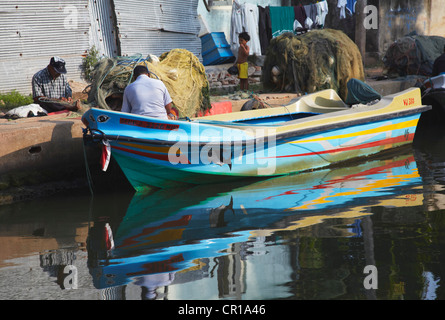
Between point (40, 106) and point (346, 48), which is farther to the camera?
point (346, 48)

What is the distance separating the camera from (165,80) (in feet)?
30.0

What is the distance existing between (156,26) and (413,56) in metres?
6.37

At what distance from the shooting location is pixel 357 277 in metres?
4.23

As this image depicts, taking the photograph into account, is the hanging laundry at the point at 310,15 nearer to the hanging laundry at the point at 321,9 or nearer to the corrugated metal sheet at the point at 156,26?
the hanging laundry at the point at 321,9

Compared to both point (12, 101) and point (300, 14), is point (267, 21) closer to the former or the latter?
point (300, 14)

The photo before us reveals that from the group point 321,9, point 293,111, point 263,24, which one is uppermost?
point 321,9

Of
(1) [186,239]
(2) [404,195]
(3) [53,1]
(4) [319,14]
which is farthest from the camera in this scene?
(4) [319,14]


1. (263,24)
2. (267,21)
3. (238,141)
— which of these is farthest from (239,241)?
(267,21)

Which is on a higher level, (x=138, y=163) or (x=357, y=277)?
(x=138, y=163)

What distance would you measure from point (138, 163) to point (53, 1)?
5.51 meters

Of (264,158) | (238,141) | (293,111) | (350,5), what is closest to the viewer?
(238,141)

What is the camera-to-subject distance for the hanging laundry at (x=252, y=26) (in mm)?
14297

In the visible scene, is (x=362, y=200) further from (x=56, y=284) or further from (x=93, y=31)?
(x=93, y=31)
